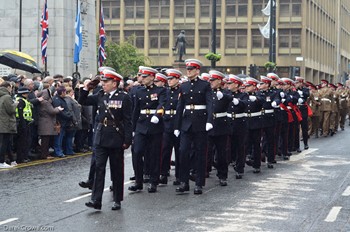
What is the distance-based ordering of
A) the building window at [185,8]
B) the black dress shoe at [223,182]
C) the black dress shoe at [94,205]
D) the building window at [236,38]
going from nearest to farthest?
the black dress shoe at [94,205] → the black dress shoe at [223,182] → the building window at [236,38] → the building window at [185,8]

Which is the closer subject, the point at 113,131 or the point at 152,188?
the point at 113,131

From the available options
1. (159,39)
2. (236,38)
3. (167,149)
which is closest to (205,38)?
(236,38)

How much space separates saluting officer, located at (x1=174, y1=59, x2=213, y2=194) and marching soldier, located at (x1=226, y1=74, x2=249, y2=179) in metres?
2.15

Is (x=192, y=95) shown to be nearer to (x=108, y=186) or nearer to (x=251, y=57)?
(x=108, y=186)

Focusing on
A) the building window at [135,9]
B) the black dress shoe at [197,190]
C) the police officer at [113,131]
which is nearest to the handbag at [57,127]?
the black dress shoe at [197,190]

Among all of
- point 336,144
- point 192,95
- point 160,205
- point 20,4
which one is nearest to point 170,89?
point 192,95

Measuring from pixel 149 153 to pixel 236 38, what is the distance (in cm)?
6342

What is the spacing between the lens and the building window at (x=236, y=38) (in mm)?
75375

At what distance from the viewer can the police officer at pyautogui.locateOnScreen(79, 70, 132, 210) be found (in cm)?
1064

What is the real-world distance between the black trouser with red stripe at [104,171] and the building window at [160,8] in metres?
67.3

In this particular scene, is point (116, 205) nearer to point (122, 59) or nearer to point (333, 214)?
point (333, 214)

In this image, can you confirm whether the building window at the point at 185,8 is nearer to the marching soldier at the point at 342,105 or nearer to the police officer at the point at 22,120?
the marching soldier at the point at 342,105

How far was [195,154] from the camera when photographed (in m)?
12.7

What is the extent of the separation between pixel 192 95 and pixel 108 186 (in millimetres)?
2236
